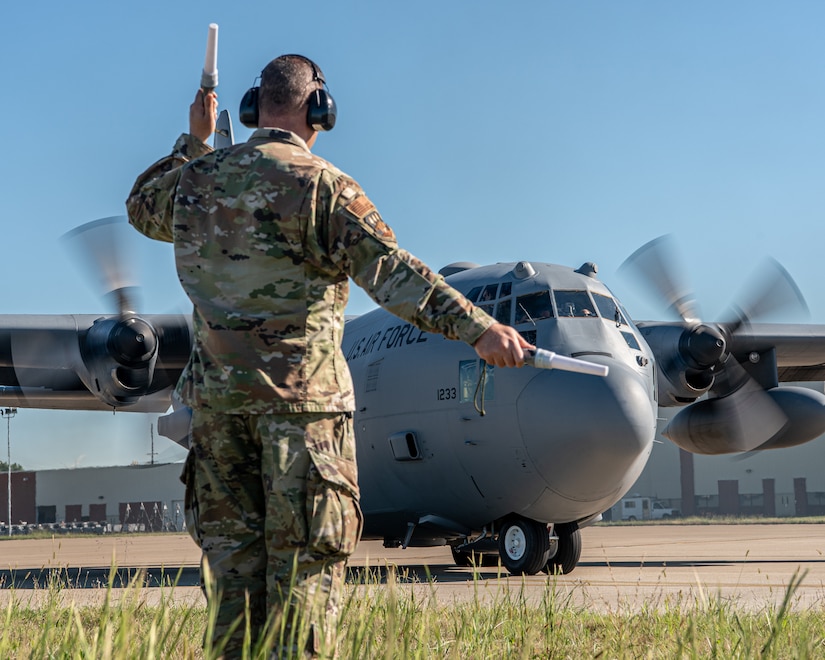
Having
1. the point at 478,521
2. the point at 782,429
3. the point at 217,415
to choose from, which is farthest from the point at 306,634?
the point at 782,429

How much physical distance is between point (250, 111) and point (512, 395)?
7022mm

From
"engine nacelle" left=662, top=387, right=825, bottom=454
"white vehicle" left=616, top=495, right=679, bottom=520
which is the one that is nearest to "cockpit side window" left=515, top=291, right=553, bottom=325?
"engine nacelle" left=662, top=387, right=825, bottom=454

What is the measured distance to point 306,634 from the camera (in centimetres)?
310

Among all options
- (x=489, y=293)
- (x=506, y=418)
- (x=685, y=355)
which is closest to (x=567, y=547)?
(x=506, y=418)

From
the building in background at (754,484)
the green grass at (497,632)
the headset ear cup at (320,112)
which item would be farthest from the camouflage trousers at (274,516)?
the building in background at (754,484)

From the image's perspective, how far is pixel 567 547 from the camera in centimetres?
1171

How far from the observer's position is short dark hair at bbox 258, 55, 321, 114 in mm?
3693

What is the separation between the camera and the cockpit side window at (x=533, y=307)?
1102 centimetres

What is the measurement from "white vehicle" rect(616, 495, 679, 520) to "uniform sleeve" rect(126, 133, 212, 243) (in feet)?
166

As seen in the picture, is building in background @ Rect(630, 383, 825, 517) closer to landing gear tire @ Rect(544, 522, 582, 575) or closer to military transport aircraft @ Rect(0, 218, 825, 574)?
military transport aircraft @ Rect(0, 218, 825, 574)

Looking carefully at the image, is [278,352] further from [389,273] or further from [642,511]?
[642,511]

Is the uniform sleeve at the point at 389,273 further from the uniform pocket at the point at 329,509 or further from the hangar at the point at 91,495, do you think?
the hangar at the point at 91,495

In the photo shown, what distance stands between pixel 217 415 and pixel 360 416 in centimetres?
924

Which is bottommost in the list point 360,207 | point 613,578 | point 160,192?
point 613,578
